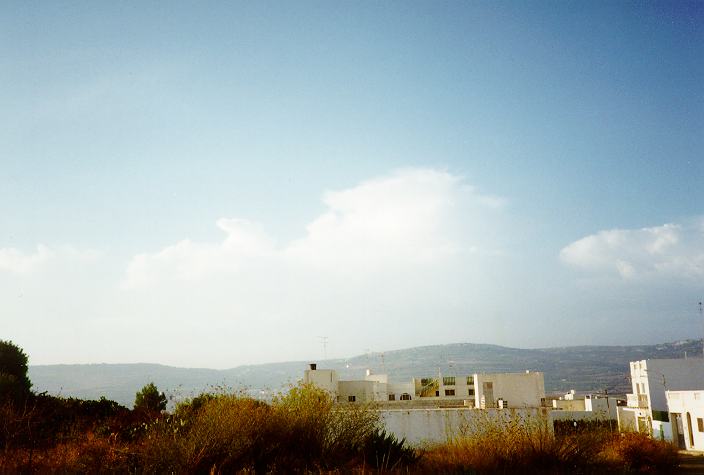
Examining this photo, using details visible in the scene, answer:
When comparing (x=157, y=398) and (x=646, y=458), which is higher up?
(x=157, y=398)

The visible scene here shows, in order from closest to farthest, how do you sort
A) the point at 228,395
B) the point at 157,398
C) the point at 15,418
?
the point at 228,395 → the point at 15,418 → the point at 157,398

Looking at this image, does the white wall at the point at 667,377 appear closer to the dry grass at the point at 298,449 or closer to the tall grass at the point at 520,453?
the tall grass at the point at 520,453

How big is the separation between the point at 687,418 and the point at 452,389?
26.0 metres

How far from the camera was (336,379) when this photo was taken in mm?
47094

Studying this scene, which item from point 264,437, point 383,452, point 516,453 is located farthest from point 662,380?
point 264,437

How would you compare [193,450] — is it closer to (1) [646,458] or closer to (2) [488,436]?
(2) [488,436]

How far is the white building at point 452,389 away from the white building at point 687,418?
34.9 ft

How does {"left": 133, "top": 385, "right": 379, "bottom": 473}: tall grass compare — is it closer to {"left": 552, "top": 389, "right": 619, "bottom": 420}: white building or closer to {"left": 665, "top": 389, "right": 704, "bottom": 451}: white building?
{"left": 665, "top": 389, "right": 704, "bottom": 451}: white building

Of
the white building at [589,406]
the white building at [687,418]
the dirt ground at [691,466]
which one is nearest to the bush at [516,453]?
the dirt ground at [691,466]

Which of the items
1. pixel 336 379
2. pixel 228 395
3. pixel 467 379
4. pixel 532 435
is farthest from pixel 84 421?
pixel 467 379

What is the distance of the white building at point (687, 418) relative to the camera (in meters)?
36.6

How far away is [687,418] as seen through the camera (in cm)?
3825

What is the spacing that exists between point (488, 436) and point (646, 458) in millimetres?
10345

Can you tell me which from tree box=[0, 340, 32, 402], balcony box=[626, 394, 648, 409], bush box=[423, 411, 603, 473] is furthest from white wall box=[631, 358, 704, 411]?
tree box=[0, 340, 32, 402]
